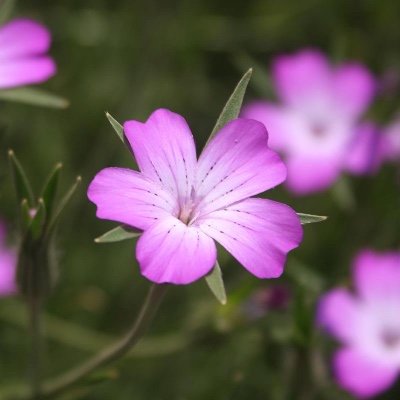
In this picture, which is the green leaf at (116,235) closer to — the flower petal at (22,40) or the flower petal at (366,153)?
the flower petal at (22,40)

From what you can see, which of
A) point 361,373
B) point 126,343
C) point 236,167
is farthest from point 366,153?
point 126,343

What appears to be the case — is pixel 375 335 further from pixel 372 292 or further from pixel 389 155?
pixel 389 155

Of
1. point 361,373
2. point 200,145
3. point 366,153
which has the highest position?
point 366,153

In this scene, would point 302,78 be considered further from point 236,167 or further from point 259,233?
point 259,233

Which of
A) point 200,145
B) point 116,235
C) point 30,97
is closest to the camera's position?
point 116,235

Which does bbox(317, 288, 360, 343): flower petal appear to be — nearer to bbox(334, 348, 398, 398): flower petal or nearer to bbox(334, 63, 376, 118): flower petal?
bbox(334, 348, 398, 398): flower petal

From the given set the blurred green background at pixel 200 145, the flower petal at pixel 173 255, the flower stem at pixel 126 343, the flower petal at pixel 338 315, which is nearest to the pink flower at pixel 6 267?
the blurred green background at pixel 200 145

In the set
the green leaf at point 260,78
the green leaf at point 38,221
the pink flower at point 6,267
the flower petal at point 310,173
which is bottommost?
the pink flower at point 6,267
